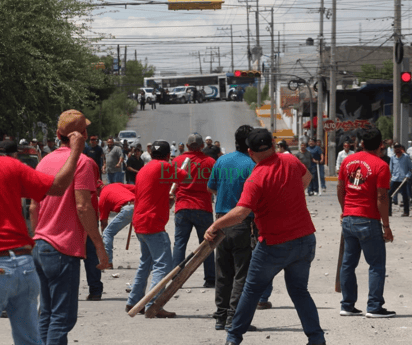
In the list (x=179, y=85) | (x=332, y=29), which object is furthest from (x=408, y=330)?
(x=179, y=85)

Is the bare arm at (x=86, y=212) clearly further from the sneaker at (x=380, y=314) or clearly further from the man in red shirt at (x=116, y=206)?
the man in red shirt at (x=116, y=206)

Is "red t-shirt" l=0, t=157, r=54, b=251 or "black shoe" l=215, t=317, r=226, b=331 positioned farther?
"black shoe" l=215, t=317, r=226, b=331

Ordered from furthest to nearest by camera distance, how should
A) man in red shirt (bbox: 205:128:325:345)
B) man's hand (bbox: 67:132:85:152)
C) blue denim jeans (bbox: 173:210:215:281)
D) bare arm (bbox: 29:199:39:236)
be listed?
blue denim jeans (bbox: 173:210:215:281)
man in red shirt (bbox: 205:128:325:345)
bare arm (bbox: 29:199:39:236)
man's hand (bbox: 67:132:85:152)

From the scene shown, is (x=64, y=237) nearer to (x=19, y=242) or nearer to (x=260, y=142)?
(x=19, y=242)

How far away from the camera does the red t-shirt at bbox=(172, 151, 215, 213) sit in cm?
885

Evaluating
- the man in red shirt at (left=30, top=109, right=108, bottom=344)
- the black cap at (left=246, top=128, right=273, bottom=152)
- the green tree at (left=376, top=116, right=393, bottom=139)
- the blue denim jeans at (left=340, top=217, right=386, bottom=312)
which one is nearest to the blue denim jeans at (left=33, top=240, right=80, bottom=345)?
the man in red shirt at (left=30, top=109, right=108, bottom=344)

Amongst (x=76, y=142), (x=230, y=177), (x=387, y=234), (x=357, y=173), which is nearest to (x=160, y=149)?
(x=230, y=177)

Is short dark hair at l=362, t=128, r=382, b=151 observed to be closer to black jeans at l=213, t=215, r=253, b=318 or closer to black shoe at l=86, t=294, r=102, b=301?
black jeans at l=213, t=215, r=253, b=318

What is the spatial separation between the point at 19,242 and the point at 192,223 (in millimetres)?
4890

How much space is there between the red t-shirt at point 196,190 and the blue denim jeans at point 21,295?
458 cm

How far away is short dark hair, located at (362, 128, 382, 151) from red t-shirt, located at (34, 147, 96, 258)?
3.33 m

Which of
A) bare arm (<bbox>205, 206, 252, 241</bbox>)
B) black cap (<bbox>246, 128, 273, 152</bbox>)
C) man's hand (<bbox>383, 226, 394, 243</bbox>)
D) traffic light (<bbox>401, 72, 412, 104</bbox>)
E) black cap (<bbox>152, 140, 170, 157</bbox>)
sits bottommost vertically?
man's hand (<bbox>383, 226, 394, 243</bbox>)

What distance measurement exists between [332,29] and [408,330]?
3307 cm

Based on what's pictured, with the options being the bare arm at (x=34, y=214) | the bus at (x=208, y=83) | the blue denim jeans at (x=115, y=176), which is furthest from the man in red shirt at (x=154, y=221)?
the bus at (x=208, y=83)
